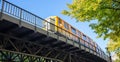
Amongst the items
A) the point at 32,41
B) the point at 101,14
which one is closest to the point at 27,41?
the point at 32,41

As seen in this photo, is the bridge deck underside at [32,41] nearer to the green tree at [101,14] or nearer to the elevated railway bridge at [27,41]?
the elevated railway bridge at [27,41]

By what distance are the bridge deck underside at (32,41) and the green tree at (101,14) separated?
4.08 meters

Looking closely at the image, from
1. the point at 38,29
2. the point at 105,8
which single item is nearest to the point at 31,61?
the point at 38,29

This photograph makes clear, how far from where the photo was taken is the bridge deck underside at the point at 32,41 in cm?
1437

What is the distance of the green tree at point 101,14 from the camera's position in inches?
456

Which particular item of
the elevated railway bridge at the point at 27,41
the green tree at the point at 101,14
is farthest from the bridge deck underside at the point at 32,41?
the green tree at the point at 101,14

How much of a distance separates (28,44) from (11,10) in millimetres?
4098

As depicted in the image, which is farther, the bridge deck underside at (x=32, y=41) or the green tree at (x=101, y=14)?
the bridge deck underside at (x=32, y=41)

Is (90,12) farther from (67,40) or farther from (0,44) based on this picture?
(67,40)

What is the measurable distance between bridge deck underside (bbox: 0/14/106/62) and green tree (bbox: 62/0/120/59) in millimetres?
4078

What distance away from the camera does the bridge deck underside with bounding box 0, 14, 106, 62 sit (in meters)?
14.4

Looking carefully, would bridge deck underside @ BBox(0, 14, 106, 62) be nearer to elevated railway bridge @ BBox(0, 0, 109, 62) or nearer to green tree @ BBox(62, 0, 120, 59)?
elevated railway bridge @ BBox(0, 0, 109, 62)

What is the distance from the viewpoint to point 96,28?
12.7m

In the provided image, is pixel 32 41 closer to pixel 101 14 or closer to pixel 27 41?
pixel 27 41
